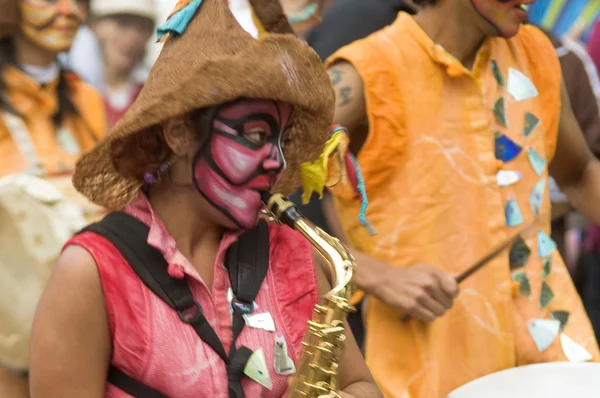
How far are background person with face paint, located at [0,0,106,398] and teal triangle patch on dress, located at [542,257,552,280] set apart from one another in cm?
158

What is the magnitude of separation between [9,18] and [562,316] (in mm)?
2186

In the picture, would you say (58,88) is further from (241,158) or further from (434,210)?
(241,158)

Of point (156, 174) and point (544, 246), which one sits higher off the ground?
point (156, 174)

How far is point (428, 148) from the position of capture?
2.50 m

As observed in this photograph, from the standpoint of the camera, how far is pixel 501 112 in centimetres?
260

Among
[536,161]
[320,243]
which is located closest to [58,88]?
[536,161]

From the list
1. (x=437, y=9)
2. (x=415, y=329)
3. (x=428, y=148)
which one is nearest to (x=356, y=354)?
(x=415, y=329)

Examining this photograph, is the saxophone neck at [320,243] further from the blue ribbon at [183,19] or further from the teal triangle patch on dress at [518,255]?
the teal triangle patch on dress at [518,255]

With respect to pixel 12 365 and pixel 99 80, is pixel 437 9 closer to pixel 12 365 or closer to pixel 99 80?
pixel 12 365

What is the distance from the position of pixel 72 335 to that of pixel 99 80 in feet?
10.7

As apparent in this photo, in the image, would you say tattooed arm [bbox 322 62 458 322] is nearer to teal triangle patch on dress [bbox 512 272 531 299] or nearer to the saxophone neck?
teal triangle patch on dress [bbox 512 272 531 299]

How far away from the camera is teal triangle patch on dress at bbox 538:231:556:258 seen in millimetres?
2625

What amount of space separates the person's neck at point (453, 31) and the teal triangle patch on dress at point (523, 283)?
546mm

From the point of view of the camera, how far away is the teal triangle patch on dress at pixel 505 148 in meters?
2.58
